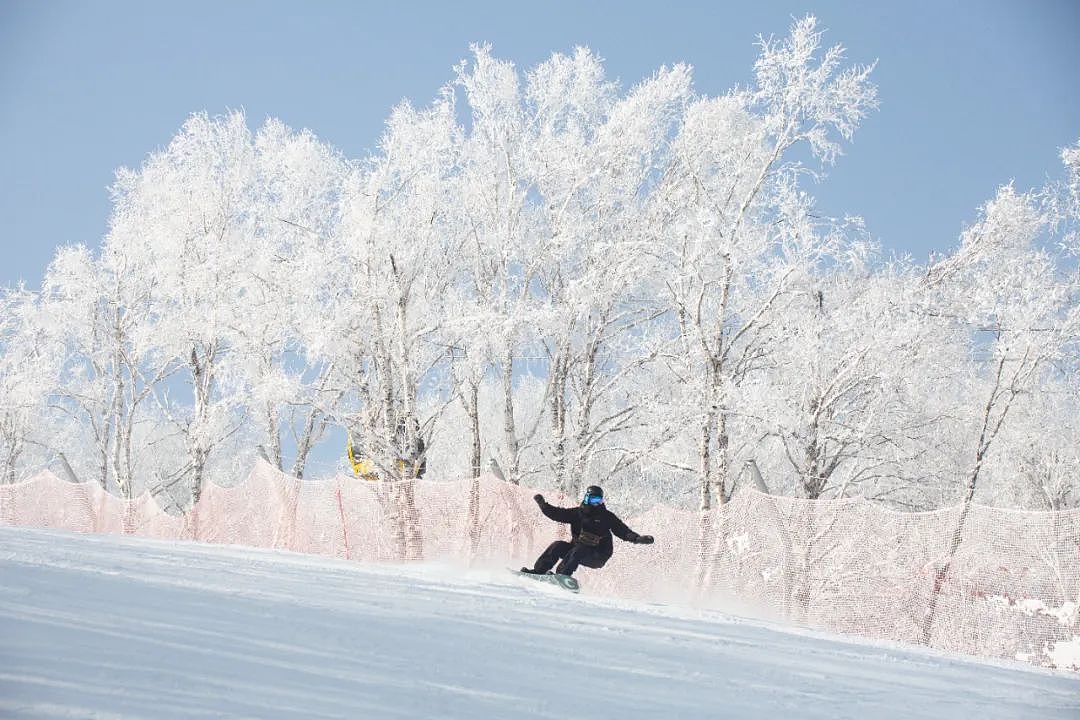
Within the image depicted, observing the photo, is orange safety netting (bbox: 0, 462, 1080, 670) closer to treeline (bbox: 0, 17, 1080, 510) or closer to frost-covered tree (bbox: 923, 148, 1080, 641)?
treeline (bbox: 0, 17, 1080, 510)

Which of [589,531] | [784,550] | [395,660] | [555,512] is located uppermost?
[555,512]

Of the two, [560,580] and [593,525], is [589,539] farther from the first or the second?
[560,580]

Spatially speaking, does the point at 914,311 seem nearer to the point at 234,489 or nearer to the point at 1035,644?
the point at 1035,644

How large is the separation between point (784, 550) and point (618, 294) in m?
7.91

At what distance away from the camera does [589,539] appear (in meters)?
12.0

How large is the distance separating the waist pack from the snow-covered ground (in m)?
3.38

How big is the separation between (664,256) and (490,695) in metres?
16.4

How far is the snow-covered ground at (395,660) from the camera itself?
4.00m

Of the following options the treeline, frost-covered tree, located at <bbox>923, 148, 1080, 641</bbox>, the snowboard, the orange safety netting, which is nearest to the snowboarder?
Answer: the snowboard

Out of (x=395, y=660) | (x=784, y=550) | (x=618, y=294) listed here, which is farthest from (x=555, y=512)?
(x=618, y=294)

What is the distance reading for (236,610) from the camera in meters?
5.81

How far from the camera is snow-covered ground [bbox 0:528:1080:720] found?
13.1ft

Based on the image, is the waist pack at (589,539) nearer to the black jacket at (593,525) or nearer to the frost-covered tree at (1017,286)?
the black jacket at (593,525)

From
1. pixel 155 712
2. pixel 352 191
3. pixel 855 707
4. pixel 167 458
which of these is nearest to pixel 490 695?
pixel 155 712
